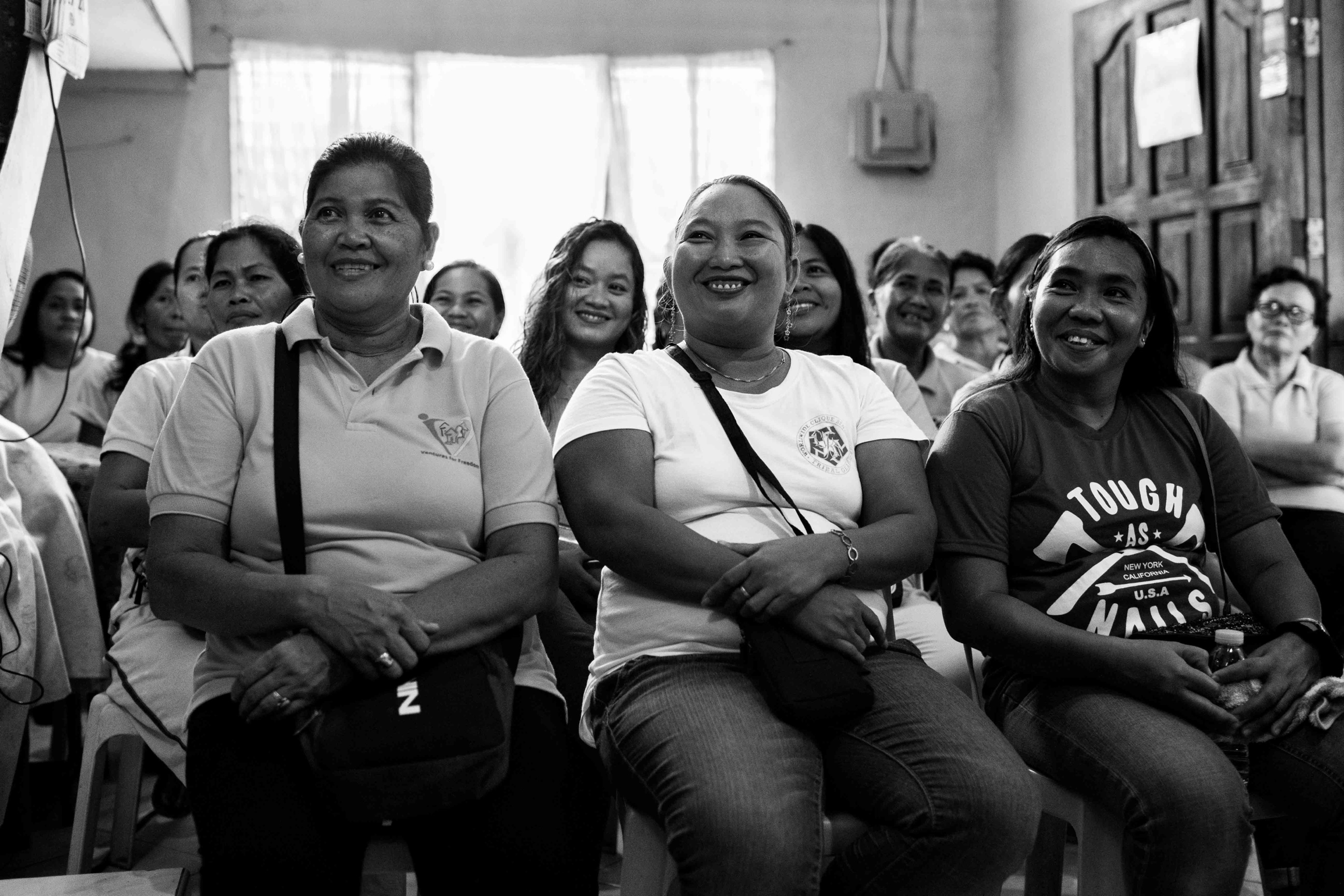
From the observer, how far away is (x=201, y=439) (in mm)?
1612

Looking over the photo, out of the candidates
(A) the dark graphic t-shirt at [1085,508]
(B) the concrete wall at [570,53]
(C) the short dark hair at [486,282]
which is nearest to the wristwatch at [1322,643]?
(A) the dark graphic t-shirt at [1085,508]

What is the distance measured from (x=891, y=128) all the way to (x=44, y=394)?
3.87 m

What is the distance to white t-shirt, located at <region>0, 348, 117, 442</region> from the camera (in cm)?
389

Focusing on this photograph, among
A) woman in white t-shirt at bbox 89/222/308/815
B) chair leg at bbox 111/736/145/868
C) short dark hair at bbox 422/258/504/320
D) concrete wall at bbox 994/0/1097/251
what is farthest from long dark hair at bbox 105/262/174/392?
concrete wall at bbox 994/0/1097/251

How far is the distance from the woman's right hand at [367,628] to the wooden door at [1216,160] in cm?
330

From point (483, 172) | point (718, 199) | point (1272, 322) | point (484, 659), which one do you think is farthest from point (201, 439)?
point (483, 172)

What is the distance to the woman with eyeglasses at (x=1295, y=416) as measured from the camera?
3.10 metres

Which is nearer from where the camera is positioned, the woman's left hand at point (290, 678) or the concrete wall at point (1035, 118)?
the woman's left hand at point (290, 678)

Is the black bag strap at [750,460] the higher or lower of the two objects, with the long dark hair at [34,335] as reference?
lower

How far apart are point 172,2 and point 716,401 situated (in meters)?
4.25

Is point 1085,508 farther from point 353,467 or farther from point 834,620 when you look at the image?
point 353,467

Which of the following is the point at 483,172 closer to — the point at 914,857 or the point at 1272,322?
the point at 1272,322

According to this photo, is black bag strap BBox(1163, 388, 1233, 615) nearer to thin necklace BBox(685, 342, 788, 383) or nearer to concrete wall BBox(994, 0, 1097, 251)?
thin necklace BBox(685, 342, 788, 383)

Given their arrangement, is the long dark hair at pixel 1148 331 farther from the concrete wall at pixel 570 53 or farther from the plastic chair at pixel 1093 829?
the concrete wall at pixel 570 53
